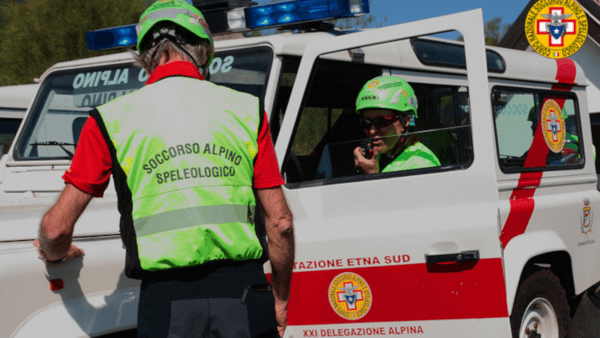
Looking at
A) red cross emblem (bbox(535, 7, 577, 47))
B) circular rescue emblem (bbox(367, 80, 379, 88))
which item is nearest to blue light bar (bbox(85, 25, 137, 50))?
circular rescue emblem (bbox(367, 80, 379, 88))

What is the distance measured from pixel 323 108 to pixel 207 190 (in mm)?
2236

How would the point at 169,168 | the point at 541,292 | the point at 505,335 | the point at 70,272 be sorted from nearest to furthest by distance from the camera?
the point at 169,168
the point at 70,272
the point at 505,335
the point at 541,292

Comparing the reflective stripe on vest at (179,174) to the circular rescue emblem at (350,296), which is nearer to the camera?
the reflective stripe on vest at (179,174)

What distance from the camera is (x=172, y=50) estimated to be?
195 cm

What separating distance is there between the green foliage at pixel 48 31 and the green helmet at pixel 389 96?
54.4 ft

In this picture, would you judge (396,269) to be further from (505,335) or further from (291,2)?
(291,2)

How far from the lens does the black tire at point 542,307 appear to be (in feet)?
10.9

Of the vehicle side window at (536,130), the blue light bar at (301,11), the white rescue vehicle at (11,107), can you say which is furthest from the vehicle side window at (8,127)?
the vehicle side window at (536,130)

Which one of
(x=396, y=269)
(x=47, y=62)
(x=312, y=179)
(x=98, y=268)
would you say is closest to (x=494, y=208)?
(x=396, y=269)

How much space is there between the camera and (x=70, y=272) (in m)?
2.57

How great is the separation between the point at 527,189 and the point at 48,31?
1825 centimetres

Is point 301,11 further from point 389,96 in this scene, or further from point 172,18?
point 172,18

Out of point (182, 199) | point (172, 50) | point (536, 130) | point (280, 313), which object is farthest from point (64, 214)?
point (536, 130)

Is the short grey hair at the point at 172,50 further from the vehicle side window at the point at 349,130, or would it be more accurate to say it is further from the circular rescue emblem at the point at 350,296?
the circular rescue emblem at the point at 350,296
